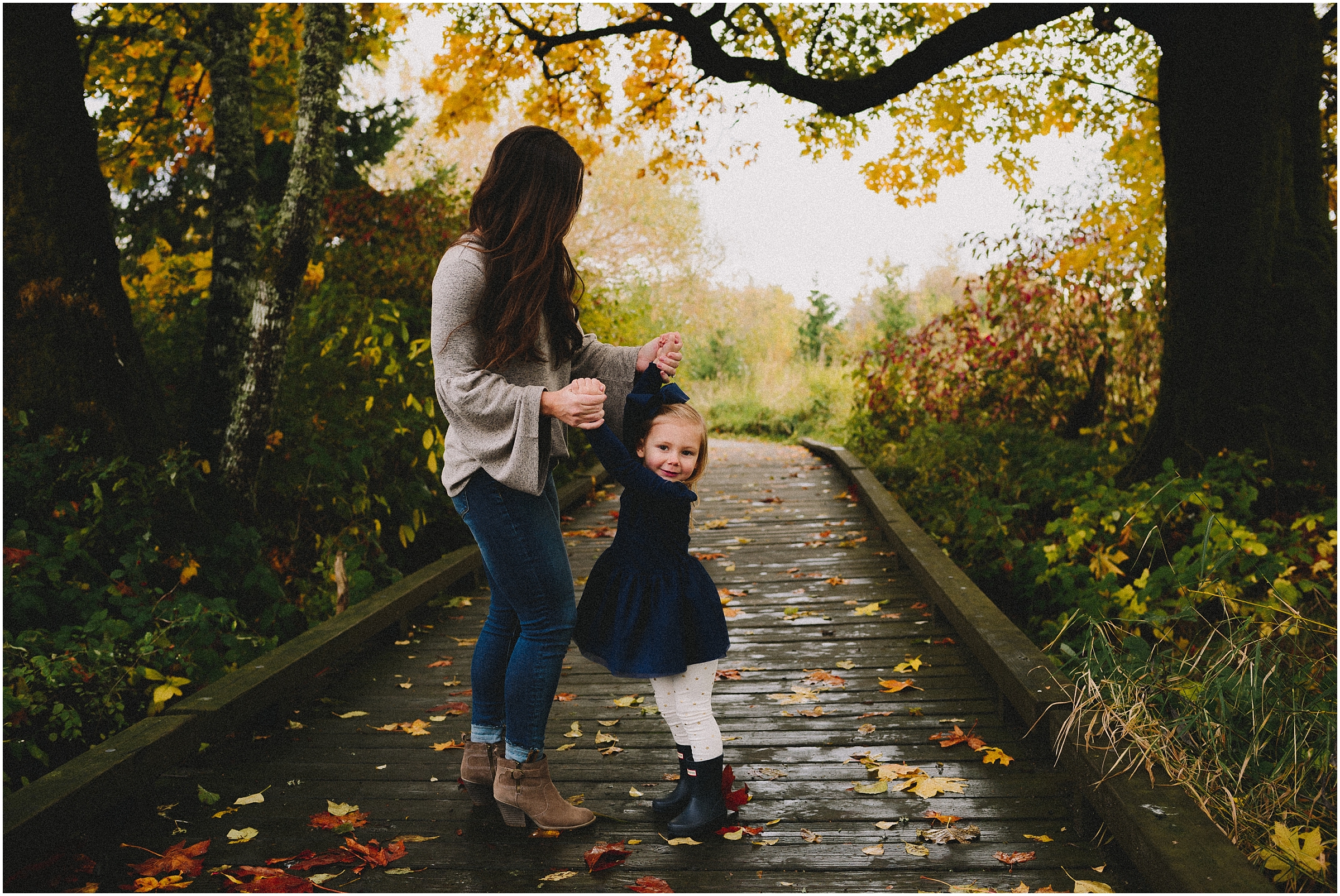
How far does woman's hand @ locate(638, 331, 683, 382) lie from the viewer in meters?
3.04

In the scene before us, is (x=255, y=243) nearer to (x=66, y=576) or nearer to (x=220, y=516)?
(x=220, y=516)

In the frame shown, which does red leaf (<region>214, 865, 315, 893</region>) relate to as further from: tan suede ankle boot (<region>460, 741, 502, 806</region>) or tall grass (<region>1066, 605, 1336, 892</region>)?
tall grass (<region>1066, 605, 1336, 892</region>)

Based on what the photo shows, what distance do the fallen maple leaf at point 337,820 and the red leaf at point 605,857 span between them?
0.80m

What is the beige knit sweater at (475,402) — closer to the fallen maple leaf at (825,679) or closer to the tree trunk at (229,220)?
the fallen maple leaf at (825,679)

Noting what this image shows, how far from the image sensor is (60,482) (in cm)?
459

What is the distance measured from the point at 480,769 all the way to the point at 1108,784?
1960mm

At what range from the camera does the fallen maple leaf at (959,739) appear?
360cm

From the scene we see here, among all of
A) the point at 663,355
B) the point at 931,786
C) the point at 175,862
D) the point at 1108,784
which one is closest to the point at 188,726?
the point at 175,862

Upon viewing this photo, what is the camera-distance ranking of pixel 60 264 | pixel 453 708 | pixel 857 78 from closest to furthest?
pixel 453 708, pixel 60 264, pixel 857 78

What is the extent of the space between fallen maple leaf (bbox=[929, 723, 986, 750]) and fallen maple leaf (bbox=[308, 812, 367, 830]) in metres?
2.11

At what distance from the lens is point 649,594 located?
9.76 ft

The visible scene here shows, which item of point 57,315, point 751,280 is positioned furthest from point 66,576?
point 751,280

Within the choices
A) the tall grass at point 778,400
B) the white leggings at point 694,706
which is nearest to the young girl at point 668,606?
the white leggings at point 694,706

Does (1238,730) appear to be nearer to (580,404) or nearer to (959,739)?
(959,739)
